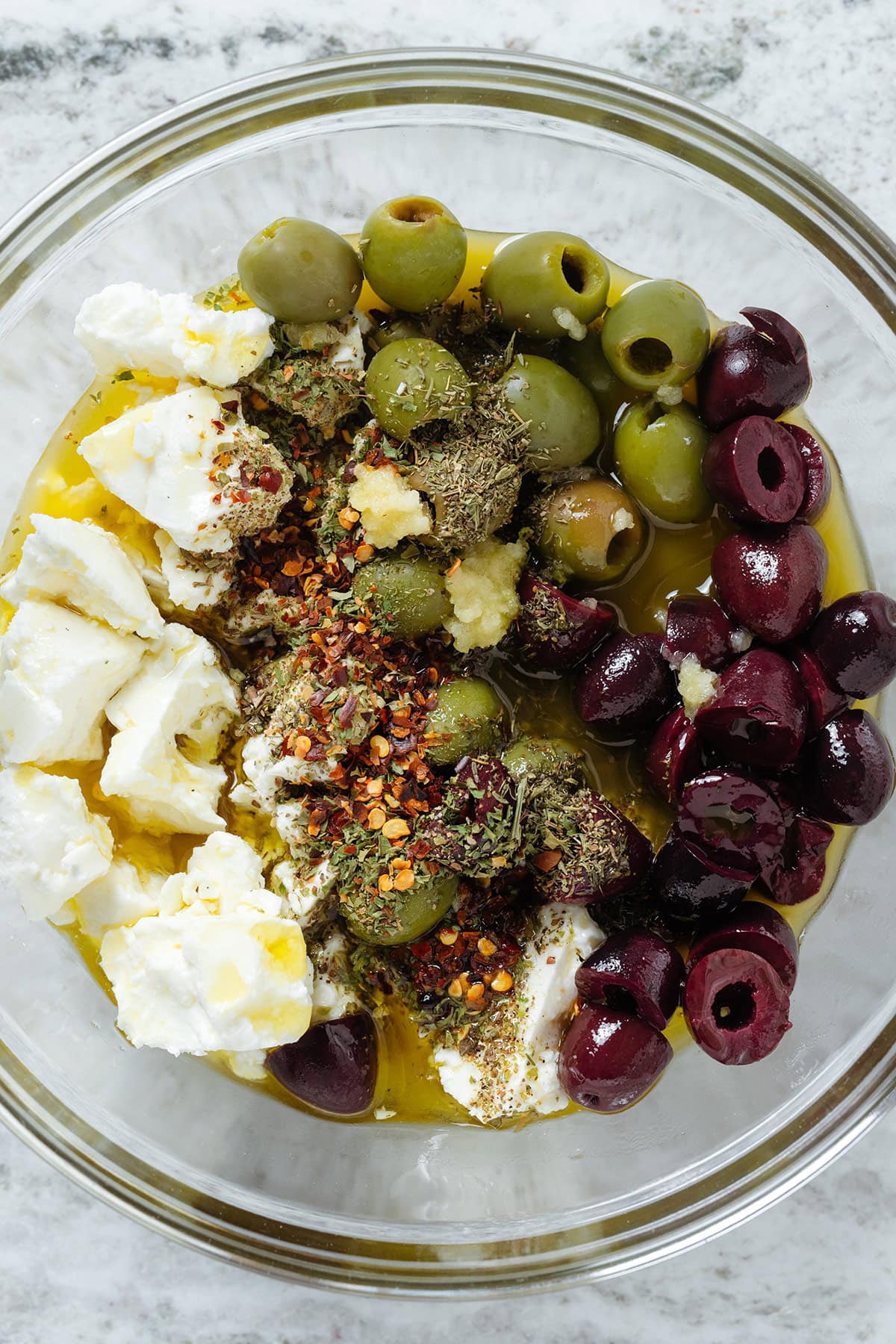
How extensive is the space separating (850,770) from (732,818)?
162mm

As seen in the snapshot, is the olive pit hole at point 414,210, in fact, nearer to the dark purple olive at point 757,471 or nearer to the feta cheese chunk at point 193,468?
the feta cheese chunk at point 193,468

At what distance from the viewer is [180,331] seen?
131cm

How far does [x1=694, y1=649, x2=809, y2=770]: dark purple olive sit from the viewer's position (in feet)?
4.14

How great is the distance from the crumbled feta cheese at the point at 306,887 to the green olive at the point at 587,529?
0.48 metres

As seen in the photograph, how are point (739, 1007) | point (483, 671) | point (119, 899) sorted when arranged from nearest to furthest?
point (739, 1007) < point (119, 899) < point (483, 671)

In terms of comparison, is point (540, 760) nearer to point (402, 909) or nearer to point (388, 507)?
point (402, 909)

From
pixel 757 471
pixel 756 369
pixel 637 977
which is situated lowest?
pixel 637 977

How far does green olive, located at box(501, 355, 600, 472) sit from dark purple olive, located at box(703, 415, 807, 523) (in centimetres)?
16

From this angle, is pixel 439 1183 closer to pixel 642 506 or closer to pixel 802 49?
pixel 642 506

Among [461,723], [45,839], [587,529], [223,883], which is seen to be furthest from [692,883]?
[45,839]

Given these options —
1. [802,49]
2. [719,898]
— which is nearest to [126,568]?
[719,898]

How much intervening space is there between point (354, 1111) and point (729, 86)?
1567 mm

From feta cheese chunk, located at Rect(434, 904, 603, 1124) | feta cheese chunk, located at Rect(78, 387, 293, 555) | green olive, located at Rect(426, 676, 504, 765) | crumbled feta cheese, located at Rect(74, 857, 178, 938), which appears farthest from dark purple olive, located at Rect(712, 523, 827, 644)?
crumbled feta cheese, located at Rect(74, 857, 178, 938)

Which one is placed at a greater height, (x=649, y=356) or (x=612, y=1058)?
(x=649, y=356)
